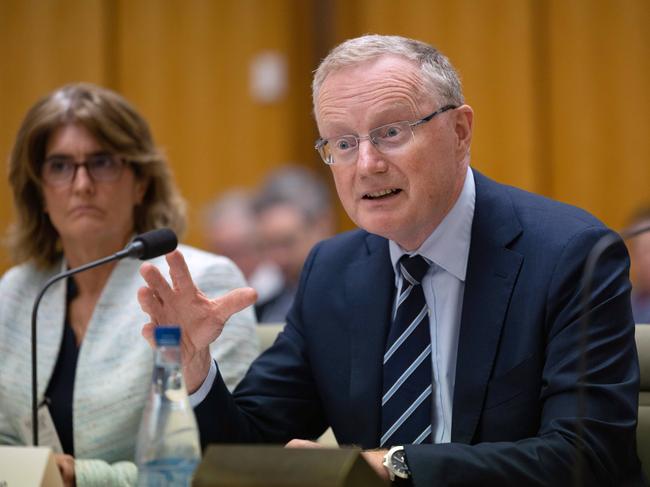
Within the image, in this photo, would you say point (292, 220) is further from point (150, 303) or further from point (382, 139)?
point (150, 303)

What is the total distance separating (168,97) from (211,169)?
18.2 inches

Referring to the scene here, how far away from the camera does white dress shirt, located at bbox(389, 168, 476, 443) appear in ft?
6.59

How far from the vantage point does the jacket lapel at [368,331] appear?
2070 mm

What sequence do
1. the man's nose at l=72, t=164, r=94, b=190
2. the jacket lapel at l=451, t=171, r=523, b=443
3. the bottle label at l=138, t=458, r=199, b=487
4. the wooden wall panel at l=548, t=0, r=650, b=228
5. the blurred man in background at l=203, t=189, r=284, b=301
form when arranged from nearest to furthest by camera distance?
the bottle label at l=138, t=458, r=199, b=487, the jacket lapel at l=451, t=171, r=523, b=443, the man's nose at l=72, t=164, r=94, b=190, the wooden wall panel at l=548, t=0, r=650, b=228, the blurred man in background at l=203, t=189, r=284, b=301

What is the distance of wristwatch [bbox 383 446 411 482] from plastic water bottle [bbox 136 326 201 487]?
0.33m

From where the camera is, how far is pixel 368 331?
213cm

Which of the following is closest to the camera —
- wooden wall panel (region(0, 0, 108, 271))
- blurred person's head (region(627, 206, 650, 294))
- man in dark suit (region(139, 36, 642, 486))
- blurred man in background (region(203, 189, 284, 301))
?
man in dark suit (region(139, 36, 642, 486))

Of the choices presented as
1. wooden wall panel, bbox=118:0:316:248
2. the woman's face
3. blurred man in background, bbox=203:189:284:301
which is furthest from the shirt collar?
wooden wall panel, bbox=118:0:316:248

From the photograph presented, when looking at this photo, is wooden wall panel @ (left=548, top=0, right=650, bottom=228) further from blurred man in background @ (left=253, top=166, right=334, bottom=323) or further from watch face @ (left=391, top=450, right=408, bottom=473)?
watch face @ (left=391, top=450, right=408, bottom=473)

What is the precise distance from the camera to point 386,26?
5438 mm

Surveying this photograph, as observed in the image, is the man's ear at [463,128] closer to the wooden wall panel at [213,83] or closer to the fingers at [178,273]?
the fingers at [178,273]

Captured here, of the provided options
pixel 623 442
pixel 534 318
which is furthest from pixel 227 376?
pixel 623 442

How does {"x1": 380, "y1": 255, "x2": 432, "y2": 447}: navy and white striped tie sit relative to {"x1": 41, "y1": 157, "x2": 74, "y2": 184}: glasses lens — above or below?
below

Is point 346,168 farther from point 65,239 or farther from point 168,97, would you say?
point 168,97
